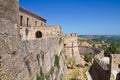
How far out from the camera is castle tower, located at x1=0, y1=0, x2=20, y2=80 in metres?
6.31

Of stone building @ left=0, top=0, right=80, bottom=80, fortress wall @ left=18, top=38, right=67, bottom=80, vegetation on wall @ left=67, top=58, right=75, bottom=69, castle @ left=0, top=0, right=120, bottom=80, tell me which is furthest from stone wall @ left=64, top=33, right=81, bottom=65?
fortress wall @ left=18, top=38, right=67, bottom=80

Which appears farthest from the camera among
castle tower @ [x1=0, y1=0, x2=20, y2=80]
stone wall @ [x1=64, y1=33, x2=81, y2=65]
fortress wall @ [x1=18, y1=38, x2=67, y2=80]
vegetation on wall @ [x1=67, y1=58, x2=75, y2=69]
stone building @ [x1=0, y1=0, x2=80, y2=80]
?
stone wall @ [x1=64, y1=33, x2=81, y2=65]

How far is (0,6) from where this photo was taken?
6.12 metres

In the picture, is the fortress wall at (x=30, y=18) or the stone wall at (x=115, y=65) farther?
the fortress wall at (x=30, y=18)

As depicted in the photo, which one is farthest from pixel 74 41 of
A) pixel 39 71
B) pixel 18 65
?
pixel 18 65

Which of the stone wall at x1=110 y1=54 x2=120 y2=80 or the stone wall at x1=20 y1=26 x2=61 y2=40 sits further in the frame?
the stone wall at x1=20 y1=26 x2=61 y2=40

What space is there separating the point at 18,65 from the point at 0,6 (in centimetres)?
259

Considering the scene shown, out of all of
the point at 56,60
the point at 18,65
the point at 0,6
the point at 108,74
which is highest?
the point at 0,6

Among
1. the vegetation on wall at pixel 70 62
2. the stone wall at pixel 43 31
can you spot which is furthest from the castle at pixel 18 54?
the vegetation on wall at pixel 70 62

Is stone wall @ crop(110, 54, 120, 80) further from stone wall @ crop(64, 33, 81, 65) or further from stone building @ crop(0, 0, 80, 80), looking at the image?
stone wall @ crop(64, 33, 81, 65)

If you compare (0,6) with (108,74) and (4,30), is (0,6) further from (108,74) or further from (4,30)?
(108,74)

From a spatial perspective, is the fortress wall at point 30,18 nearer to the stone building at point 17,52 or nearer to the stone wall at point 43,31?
the stone wall at point 43,31

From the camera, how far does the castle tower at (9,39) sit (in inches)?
249

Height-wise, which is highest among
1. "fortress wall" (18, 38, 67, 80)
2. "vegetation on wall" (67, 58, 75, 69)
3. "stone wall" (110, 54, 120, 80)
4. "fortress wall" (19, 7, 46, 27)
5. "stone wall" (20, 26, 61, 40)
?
"fortress wall" (19, 7, 46, 27)
